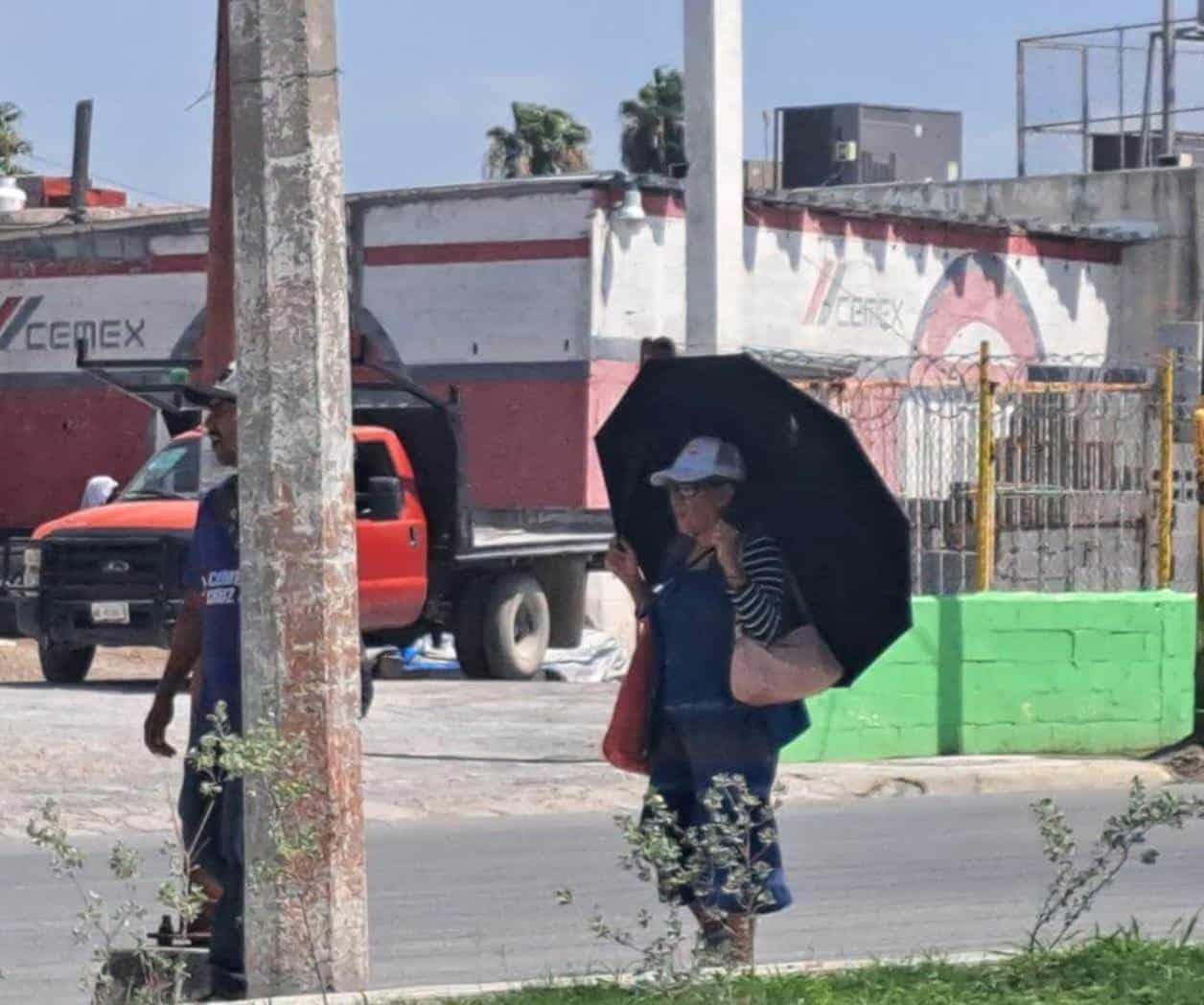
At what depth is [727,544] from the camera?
6898 millimetres

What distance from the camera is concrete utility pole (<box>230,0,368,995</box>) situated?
6.62 metres

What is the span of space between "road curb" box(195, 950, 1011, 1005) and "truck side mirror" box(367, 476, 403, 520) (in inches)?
523

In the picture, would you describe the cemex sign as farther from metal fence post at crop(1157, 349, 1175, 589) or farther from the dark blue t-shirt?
the dark blue t-shirt

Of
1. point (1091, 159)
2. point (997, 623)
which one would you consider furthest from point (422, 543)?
point (1091, 159)

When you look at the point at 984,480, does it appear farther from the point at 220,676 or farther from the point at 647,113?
the point at 647,113

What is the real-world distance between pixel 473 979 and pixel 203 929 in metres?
1.31

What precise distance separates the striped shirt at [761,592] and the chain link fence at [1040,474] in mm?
11915

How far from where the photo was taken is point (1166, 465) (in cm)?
1861

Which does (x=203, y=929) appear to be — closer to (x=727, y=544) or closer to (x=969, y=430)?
(x=727, y=544)

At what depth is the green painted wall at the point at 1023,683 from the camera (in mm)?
15852

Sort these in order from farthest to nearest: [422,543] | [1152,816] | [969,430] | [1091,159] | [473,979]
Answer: [1091,159] → [422,543] → [969,430] → [473,979] → [1152,816]

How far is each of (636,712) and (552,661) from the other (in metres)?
17.5

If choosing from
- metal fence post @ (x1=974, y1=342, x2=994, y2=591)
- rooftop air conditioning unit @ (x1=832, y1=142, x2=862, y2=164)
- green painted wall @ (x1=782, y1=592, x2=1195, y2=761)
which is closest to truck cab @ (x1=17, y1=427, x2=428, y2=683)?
metal fence post @ (x1=974, y1=342, x2=994, y2=591)

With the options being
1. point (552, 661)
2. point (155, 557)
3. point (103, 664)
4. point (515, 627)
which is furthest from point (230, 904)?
point (103, 664)
